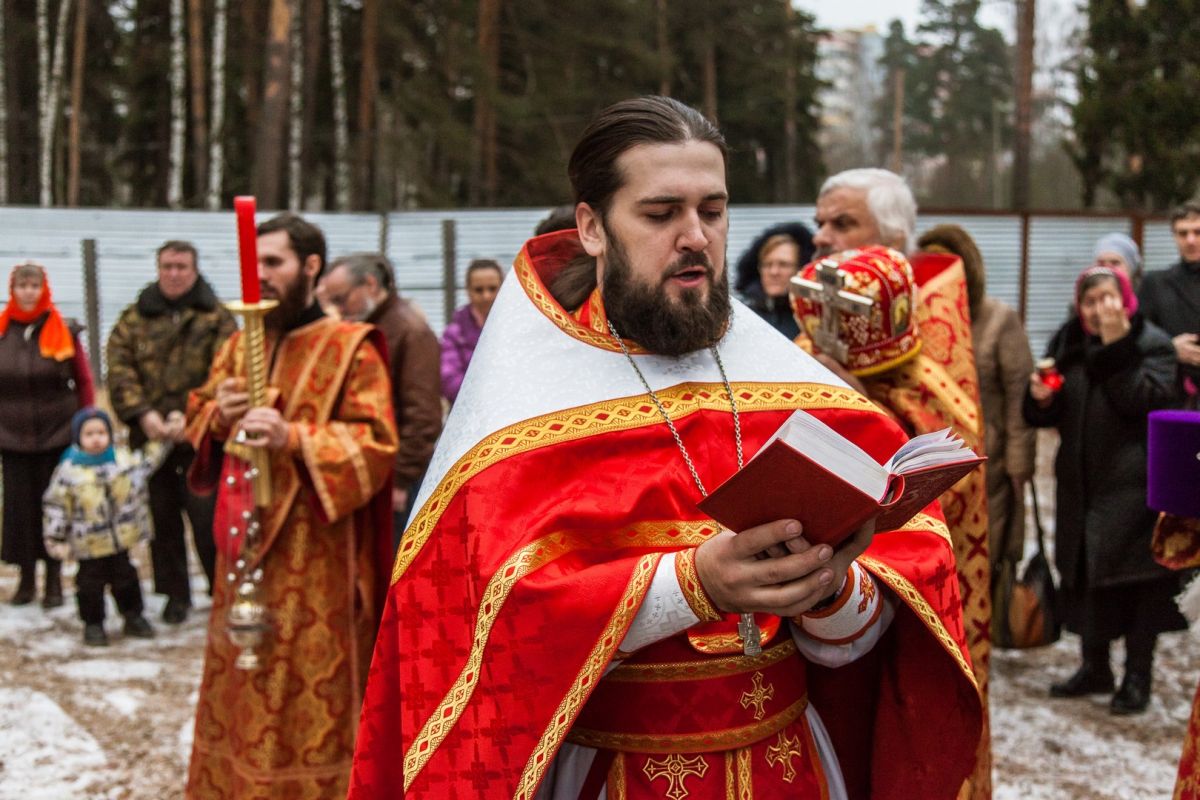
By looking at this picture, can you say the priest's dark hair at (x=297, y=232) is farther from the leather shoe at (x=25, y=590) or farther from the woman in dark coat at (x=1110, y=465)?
the leather shoe at (x=25, y=590)

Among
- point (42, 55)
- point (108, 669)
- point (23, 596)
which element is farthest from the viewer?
point (42, 55)

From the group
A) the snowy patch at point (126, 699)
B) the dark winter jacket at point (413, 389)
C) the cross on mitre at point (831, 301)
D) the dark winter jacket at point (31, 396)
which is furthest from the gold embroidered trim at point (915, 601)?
the dark winter jacket at point (31, 396)

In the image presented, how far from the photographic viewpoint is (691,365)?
246cm

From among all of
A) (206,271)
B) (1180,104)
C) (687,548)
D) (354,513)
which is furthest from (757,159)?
(687,548)

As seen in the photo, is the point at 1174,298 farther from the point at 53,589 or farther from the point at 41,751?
the point at 53,589

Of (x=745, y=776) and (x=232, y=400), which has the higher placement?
(x=232, y=400)

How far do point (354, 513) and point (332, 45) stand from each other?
71.7 ft

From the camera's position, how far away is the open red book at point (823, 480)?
1790 mm

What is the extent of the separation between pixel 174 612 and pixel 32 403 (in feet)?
5.02

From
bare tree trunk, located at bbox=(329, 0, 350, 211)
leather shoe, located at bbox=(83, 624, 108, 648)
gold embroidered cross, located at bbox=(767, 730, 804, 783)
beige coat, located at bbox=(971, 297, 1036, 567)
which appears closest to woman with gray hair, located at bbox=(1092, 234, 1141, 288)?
beige coat, located at bbox=(971, 297, 1036, 567)

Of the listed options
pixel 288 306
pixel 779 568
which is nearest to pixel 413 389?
pixel 288 306

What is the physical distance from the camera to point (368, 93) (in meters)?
23.7

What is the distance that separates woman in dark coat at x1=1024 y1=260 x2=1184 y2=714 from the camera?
5.58 meters

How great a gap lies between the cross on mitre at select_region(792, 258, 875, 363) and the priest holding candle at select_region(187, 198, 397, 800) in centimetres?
175
